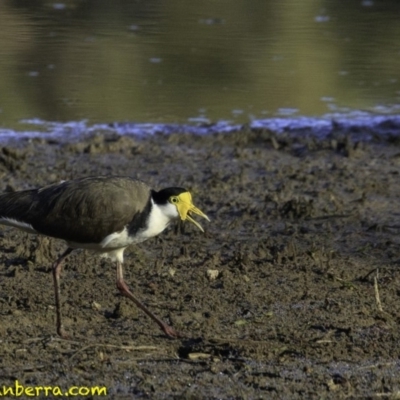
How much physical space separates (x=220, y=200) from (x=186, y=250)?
47.4 inches

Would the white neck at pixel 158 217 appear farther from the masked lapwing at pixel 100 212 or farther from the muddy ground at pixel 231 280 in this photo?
the muddy ground at pixel 231 280

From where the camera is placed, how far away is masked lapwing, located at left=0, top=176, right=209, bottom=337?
6270mm

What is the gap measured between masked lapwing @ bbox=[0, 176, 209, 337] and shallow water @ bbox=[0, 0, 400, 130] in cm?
447

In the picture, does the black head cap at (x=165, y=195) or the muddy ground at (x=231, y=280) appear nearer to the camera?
the muddy ground at (x=231, y=280)

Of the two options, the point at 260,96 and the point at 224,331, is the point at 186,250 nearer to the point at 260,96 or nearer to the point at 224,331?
the point at 224,331

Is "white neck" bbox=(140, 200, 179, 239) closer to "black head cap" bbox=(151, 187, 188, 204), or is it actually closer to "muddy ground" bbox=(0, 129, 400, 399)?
"black head cap" bbox=(151, 187, 188, 204)

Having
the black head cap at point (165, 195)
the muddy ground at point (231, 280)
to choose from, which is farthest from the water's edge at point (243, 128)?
the black head cap at point (165, 195)

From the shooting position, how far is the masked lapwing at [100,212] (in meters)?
6.27

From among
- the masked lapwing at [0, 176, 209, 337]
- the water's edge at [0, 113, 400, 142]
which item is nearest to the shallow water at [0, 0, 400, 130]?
the water's edge at [0, 113, 400, 142]

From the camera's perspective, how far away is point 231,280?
6.91 metres

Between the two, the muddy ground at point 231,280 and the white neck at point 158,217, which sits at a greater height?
the white neck at point 158,217

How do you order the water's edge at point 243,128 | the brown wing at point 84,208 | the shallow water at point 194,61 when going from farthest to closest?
the shallow water at point 194,61, the water's edge at point 243,128, the brown wing at point 84,208

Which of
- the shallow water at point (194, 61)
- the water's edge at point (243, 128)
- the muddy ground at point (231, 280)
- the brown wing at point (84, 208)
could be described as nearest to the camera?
the muddy ground at point (231, 280)

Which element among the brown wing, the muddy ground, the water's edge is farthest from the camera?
the water's edge
